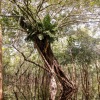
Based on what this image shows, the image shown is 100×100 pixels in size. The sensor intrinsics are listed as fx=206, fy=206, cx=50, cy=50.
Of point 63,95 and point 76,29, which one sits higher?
point 76,29

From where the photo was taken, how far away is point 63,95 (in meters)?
5.45

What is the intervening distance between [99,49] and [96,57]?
57cm

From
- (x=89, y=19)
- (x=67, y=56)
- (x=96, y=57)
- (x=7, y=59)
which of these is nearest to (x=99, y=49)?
(x=96, y=57)

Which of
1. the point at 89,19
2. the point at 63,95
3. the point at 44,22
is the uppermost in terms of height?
the point at 89,19

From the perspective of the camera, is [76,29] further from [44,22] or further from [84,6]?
[44,22]

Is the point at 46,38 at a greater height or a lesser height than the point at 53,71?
greater

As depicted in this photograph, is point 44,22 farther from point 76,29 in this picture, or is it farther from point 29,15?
point 76,29

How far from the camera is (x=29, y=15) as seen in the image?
5207 millimetres

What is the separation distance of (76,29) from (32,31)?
178 inches

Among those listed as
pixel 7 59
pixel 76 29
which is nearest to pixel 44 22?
pixel 76 29

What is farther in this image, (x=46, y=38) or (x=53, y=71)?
(x=46, y=38)

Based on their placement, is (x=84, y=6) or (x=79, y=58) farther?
(x=79, y=58)

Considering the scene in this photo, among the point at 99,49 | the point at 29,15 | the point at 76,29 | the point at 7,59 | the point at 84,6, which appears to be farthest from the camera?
the point at 7,59

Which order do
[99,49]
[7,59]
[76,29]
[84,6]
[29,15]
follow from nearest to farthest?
[29,15], [84,6], [76,29], [99,49], [7,59]
